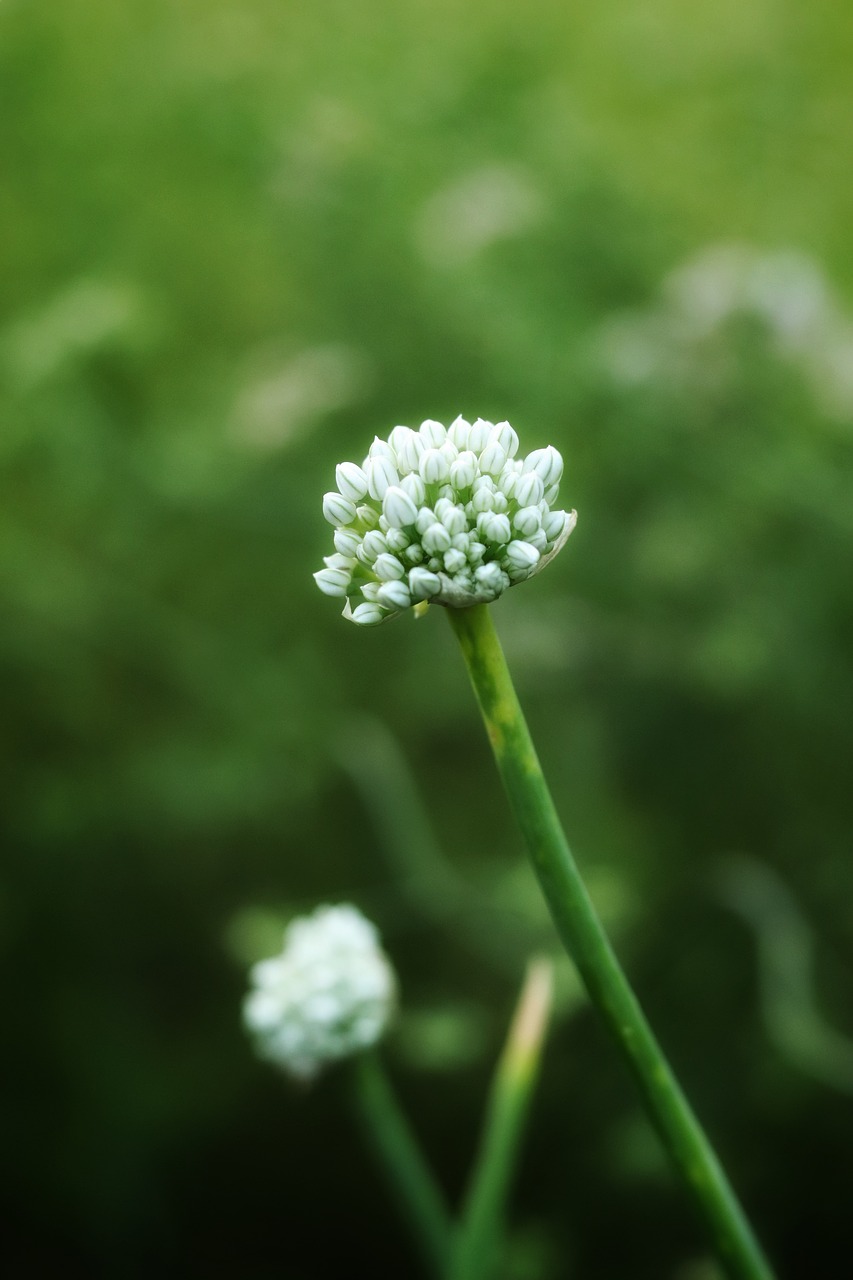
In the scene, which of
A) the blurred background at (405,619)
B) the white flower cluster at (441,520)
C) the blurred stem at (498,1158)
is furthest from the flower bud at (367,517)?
the blurred background at (405,619)

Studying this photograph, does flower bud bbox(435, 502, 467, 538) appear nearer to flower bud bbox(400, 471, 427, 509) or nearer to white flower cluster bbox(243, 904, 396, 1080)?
flower bud bbox(400, 471, 427, 509)

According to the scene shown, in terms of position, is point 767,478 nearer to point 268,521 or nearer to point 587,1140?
point 268,521

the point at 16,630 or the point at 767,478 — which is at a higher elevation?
the point at 16,630

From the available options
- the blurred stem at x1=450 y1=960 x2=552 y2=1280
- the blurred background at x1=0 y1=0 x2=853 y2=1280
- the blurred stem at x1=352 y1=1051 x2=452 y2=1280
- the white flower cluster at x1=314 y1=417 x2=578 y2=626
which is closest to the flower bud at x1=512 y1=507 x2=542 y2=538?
the white flower cluster at x1=314 y1=417 x2=578 y2=626

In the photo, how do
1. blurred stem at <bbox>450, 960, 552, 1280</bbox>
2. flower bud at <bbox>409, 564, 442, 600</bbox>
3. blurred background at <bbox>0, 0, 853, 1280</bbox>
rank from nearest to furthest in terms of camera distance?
flower bud at <bbox>409, 564, 442, 600</bbox>
blurred stem at <bbox>450, 960, 552, 1280</bbox>
blurred background at <bbox>0, 0, 853, 1280</bbox>

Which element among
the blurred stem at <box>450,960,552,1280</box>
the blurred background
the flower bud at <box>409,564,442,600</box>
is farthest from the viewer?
the blurred background

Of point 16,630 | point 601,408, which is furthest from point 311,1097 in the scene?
point 601,408

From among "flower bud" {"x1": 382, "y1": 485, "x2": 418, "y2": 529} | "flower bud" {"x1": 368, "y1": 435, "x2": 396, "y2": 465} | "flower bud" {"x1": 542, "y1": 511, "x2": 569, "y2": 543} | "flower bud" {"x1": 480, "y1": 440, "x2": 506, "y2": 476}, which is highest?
"flower bud" {"x1": 368, "y1": 435, "x2": 396, "y2": 465}
